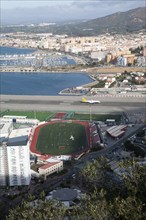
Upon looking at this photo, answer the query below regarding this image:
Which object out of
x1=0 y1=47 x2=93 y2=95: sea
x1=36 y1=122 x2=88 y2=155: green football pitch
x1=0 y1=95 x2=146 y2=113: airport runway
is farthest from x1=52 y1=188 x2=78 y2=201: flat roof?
x1=0 y1=47 x2=93 y2=95: sea

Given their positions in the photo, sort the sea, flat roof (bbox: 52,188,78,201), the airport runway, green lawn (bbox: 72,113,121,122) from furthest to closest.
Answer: the sea, the airport runway, green lawn (bbox: 72,113,121,122), flat roof (bbox: 52,188,78,201)

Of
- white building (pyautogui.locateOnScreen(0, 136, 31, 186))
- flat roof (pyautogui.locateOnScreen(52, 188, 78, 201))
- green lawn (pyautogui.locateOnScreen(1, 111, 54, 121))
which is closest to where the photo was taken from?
flat roof (pyautogui.locateOnScreen(52, 188, 78, 201))

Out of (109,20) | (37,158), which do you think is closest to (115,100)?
(37,158)

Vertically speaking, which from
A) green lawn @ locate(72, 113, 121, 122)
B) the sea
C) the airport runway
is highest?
the sea

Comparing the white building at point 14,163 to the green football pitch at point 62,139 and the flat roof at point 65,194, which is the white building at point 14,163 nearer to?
the flat roof at point 65,194

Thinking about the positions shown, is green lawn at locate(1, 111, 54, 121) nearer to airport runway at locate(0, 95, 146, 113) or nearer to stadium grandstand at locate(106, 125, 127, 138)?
airport runway at locate(0, 95, 146, 113)

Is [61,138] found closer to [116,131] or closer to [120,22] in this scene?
[116,131]
